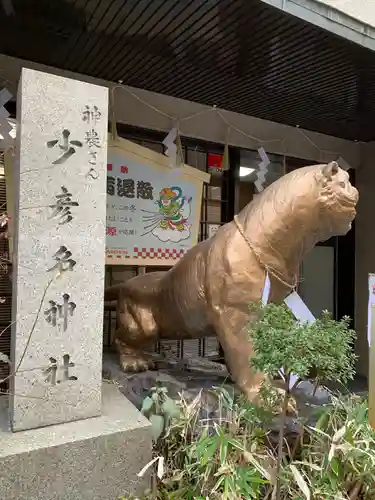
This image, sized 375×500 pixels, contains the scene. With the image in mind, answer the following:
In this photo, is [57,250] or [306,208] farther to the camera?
[306,208]

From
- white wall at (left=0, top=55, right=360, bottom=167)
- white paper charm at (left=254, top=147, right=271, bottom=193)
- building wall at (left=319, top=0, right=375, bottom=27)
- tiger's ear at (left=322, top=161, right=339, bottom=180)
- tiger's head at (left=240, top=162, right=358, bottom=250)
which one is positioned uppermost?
building wall at (left=319, top=0, right=375, bottom=27)

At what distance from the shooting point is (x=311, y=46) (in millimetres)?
3027

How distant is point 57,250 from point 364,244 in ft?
14.8

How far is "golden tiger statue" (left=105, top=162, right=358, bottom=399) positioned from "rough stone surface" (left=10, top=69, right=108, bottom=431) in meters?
0.78

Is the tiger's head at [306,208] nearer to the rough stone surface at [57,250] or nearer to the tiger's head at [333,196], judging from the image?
the tiger's head at [333,196]

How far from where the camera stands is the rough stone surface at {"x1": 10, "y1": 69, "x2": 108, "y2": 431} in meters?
2.05

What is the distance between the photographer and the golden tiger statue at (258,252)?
2.48 meters

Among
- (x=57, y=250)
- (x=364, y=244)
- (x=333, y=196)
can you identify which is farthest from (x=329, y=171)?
(x=364, y=244)

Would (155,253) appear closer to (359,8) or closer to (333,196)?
(333,196)

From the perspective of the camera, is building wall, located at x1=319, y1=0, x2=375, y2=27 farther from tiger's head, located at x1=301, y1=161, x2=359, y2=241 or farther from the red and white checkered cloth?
the red and white checkered cloth

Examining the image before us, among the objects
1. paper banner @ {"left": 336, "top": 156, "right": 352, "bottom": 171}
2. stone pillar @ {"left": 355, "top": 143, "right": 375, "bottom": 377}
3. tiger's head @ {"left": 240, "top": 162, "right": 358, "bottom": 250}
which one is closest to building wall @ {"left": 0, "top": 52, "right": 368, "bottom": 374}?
stone pillar @ {"left": 355, "top": 143, "right": 375, "bottom": 377}

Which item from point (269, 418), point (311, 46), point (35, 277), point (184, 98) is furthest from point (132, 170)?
point (269, 418)

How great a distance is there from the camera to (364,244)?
556 cm

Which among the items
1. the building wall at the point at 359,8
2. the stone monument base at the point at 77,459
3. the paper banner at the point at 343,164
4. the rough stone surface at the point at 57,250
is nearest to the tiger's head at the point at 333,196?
the rough stone surface at the point at 57,250
